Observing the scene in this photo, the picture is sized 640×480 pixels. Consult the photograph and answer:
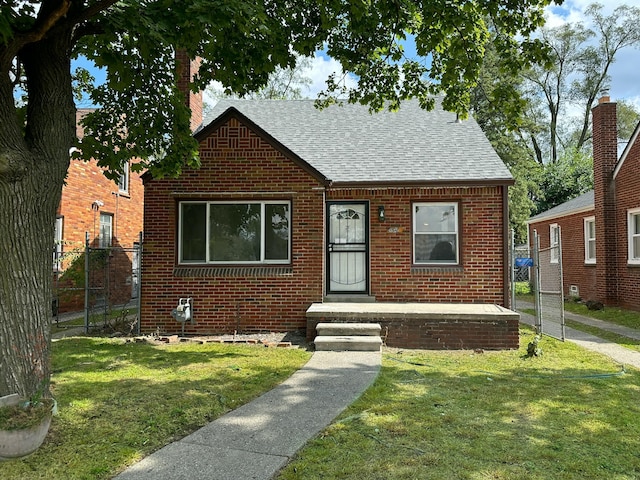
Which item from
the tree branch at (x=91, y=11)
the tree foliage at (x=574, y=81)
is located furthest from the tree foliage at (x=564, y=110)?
the tree branch at (x=91, y=11)

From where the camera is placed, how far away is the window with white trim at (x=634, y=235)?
45.5 ft

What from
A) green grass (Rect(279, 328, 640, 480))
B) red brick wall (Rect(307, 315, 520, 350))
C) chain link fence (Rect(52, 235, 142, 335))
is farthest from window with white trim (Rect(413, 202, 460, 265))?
chain link fence (Rect(52, 235, 142, 335))

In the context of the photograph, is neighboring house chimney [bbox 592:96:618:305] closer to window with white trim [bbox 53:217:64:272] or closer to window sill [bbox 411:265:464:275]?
window sill [bbox 411:265:464:275]

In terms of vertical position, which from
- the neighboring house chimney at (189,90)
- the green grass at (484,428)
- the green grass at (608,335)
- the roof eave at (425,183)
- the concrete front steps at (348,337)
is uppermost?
the neighboring house chimney at (189,90)

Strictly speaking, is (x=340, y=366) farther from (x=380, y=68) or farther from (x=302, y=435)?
(x=380, y=68)

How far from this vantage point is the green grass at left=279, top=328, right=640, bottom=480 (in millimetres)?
3375

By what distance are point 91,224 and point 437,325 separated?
1220 cm

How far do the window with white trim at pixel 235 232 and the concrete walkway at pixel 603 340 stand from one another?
6.30 m

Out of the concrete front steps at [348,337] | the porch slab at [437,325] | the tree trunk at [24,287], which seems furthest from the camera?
the porch slab at [437,325]

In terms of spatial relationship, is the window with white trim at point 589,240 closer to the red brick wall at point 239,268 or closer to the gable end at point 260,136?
the red brick wall at point 239,268

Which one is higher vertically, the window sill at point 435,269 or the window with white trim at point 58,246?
the window with white trim at point 58,246

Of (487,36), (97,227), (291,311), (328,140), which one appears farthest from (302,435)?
(97,227)

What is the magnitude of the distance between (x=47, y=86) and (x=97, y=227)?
39.8 ft

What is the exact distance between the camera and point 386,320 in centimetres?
823
